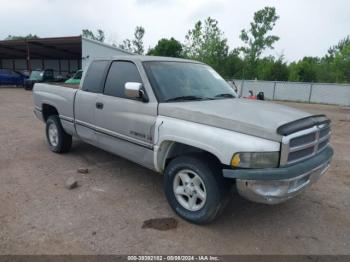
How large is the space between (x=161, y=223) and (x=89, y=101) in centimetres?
237

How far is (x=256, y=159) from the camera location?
9.50 feet

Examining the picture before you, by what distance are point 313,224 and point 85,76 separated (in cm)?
413

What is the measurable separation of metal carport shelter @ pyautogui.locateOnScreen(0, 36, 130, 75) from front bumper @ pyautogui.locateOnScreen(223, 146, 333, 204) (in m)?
16.1

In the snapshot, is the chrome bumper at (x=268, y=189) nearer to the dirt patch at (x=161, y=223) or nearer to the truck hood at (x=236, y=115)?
the truck hood at (x=236, y=115)

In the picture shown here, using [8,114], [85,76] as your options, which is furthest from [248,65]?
[85,76]

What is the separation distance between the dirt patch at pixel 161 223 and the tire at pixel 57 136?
3.14 metres

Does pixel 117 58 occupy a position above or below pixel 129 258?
above

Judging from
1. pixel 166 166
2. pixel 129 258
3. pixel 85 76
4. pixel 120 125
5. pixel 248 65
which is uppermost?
pixel 248 65

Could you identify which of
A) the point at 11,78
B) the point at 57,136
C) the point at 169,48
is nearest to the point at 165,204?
the point at 57,136

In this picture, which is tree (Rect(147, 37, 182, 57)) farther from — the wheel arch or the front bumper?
the front bumper

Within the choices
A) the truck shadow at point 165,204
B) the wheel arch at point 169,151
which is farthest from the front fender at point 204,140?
the truck shadow at point 165,204

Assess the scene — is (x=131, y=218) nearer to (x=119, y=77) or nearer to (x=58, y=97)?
(x=119, y=77)

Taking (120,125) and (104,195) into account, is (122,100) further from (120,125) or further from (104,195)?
(104,195)

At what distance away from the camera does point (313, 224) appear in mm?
3643
